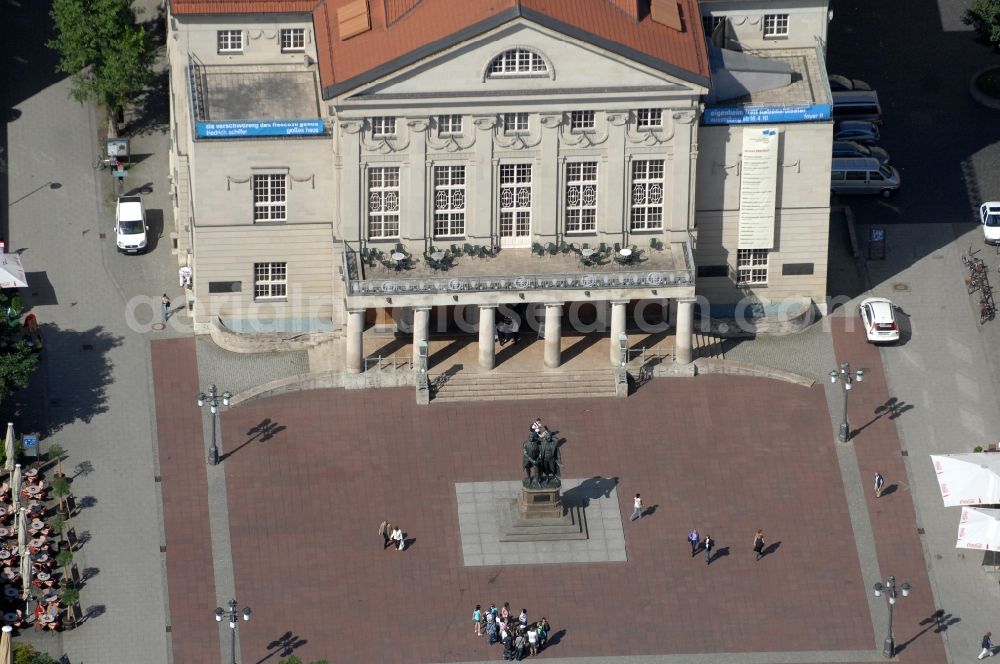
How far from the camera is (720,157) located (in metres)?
176

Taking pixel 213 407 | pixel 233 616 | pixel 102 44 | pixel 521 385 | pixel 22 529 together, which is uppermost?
pixel 102 44

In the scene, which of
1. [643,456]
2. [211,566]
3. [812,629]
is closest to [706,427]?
[643,456]

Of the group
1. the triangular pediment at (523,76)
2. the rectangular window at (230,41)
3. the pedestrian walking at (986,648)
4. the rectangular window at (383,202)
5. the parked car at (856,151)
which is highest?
the rectangular window at (230,41)

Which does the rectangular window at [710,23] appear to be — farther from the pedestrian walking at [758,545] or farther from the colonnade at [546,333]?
the pedestrian walking at [758,545]

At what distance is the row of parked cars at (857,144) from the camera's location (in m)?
188

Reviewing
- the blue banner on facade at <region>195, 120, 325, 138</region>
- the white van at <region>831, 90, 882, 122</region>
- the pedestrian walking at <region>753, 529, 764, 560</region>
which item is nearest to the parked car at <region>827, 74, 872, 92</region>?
the white van at <region>831, 90, 882, 122</region>

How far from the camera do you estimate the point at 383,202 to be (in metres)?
173

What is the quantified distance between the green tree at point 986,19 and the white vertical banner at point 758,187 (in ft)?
72.7

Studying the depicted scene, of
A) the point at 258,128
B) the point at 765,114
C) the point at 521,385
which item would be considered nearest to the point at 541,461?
the point at 521,385

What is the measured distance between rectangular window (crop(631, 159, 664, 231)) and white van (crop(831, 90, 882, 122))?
74.7 ft

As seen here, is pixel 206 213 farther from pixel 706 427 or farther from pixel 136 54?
pixel 706 427

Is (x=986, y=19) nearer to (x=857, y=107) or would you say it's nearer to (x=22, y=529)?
(x=857, y=107)

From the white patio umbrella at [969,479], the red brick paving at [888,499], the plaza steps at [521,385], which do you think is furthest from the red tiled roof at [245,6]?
the white patio umbrella at [969,479]

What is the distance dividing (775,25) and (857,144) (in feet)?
42.4
